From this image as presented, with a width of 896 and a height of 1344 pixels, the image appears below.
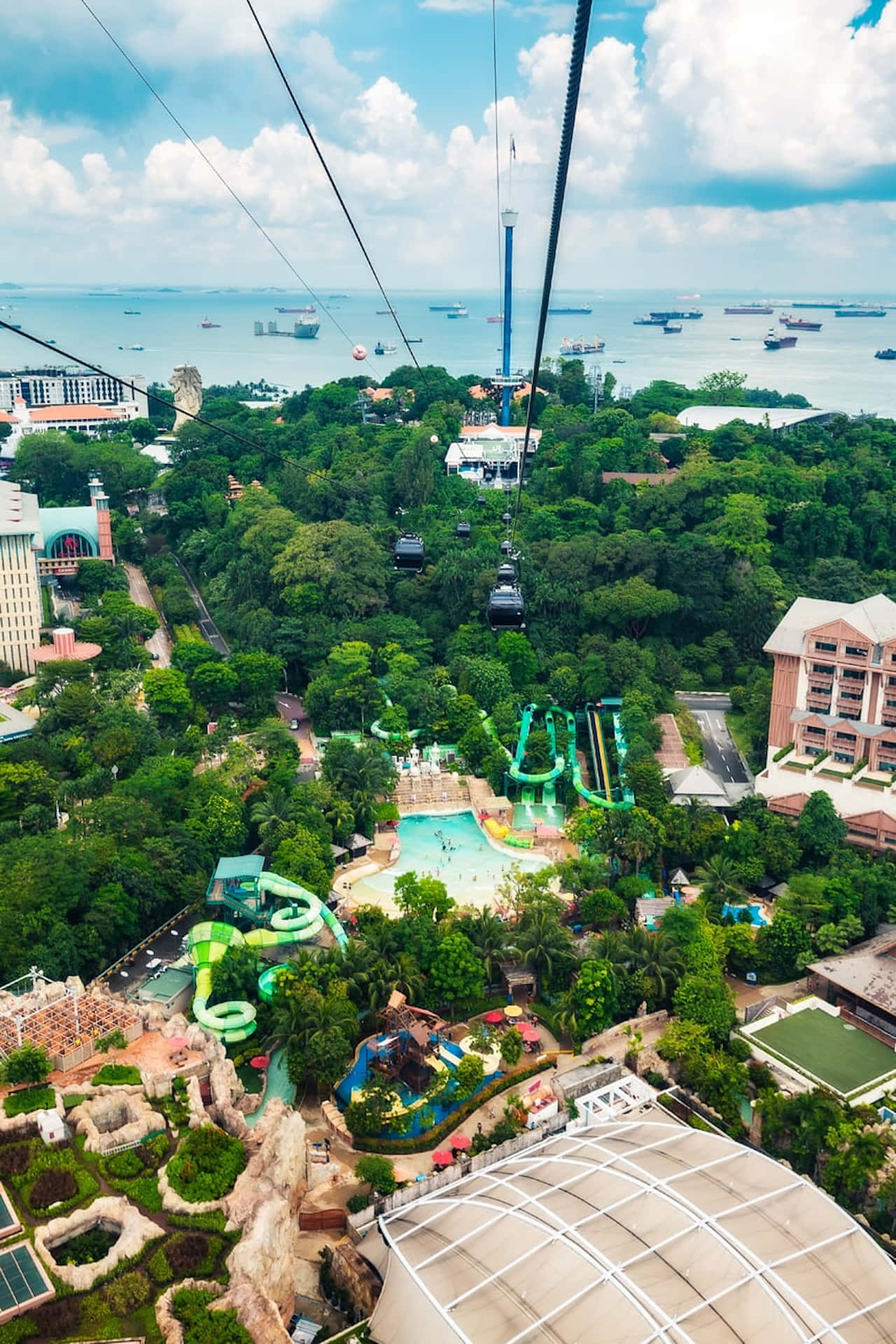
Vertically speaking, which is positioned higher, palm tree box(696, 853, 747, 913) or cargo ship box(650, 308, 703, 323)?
cargo ship box(650, 308, 703, 323)

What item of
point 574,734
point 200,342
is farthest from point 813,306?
point 574,734

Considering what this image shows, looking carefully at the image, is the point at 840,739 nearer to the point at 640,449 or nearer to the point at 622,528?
the point at 622,528

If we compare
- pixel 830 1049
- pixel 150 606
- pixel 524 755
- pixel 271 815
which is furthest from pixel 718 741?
pixel 150 606

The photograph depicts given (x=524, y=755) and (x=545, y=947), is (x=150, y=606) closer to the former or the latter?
(x=524, y=755)

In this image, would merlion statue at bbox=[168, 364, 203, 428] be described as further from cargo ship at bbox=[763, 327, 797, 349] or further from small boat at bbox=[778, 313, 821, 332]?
small boat at bbox=[778, 313, 821, 332]

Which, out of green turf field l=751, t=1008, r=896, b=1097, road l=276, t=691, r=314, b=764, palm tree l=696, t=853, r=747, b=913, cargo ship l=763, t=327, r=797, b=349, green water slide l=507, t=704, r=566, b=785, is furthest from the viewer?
cargo ship l=763, t=327, r=797, b=349

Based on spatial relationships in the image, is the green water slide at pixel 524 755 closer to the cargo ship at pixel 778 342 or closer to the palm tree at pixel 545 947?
the palm tree at pixel 545 947

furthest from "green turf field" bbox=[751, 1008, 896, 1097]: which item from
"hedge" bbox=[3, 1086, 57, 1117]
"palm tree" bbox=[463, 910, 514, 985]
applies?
"hedge" bbox=[3, 1086, 57, 1117]

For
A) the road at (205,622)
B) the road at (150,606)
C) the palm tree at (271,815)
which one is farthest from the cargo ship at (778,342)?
the palm tree at (271,815)
